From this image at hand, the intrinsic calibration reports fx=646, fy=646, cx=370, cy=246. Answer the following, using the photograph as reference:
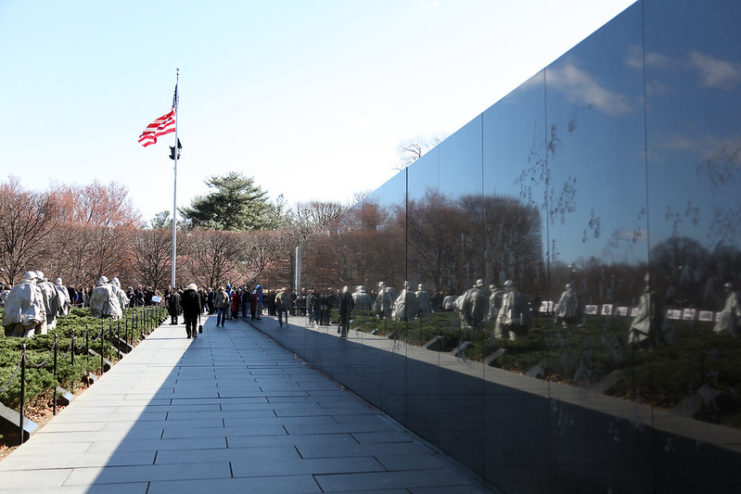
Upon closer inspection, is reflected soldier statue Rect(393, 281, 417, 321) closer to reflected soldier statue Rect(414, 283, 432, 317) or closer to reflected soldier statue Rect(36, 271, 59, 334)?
reflected soldier statue Rect(414, 283, 432, 317)

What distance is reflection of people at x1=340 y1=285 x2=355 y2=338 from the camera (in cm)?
1038

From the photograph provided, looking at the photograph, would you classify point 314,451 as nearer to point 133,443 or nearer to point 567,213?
point 133,443

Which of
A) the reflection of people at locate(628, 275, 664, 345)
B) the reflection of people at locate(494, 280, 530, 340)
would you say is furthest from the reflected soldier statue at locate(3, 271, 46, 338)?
the reflection of people at locate(628, 275, 664, 345)

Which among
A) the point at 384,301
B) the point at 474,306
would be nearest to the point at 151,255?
the point at 384,301

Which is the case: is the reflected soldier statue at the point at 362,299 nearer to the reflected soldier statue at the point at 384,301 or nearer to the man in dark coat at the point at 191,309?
the reflected soldier statue at the point at 384,301

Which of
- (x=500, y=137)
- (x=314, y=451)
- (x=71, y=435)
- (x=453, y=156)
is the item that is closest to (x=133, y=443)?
(x=71, y=435)

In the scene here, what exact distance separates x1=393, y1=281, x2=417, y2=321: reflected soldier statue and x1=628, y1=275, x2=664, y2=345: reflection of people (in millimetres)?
3977

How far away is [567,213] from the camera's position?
4242 mm

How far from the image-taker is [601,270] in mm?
3855

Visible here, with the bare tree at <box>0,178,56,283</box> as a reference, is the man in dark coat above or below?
below

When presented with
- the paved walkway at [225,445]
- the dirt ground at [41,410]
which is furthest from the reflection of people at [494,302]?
the dirt ground at [41,410]

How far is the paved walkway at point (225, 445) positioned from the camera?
216 inches

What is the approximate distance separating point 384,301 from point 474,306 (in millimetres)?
2824

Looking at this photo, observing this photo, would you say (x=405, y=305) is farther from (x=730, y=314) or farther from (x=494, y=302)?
(x=730, y=314)
